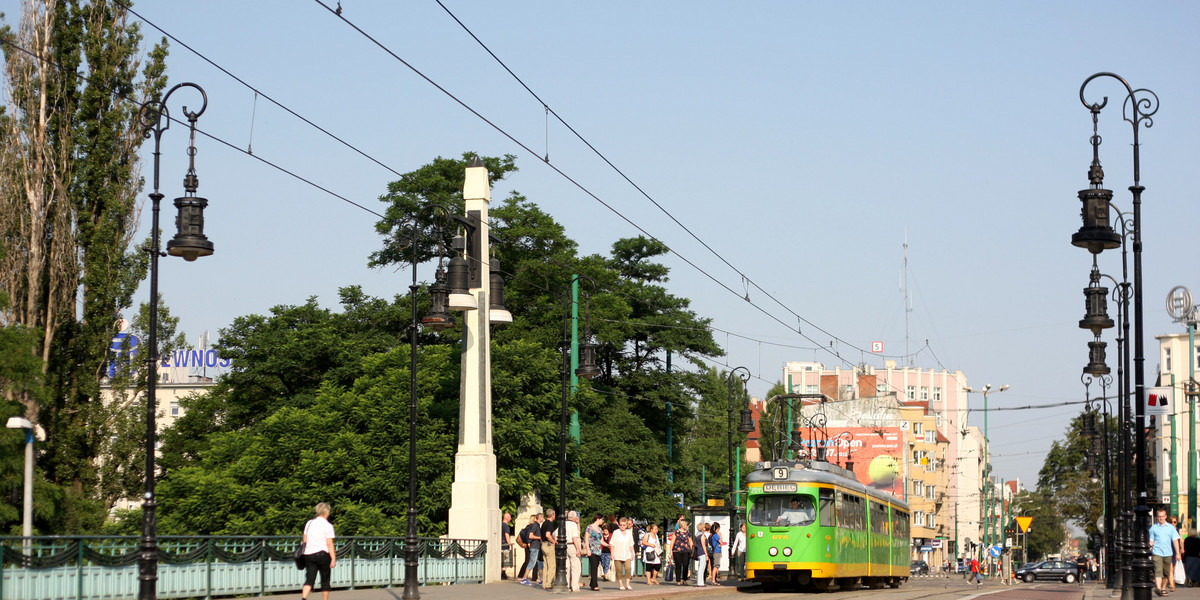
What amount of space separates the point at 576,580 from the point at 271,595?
739cm

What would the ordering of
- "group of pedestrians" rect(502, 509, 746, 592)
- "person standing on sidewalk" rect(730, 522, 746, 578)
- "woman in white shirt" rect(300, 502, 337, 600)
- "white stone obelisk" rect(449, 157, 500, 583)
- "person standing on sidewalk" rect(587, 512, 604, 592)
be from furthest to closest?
"person standing on sidewalk" rect(730, 522, 746, 578)
"white stone obelisk" rect(449, 157, 500, 583)
"group of pedestrians" rect(502, 509, 746, 592)
"person standing on sidewalk" rect(587, 512, 604, 592)
"woman in white shirt" rect(300, 502, 337, 600)

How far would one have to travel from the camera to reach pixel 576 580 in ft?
92.6

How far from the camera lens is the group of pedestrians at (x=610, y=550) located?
→ 28359 millimetres

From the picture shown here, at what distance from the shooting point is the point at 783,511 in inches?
1233

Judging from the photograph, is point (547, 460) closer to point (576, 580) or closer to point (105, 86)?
point (576, 580)

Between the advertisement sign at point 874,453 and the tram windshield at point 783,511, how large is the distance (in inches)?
3318

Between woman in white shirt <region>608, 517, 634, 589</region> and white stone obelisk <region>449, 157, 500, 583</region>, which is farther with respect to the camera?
white stone obelisk <region>449, 157, 500, 583</region>

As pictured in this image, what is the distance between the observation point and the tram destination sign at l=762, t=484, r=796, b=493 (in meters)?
31.2

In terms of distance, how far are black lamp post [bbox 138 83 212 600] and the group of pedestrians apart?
11.4 metres

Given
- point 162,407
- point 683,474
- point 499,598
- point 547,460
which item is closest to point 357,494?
point 547,460

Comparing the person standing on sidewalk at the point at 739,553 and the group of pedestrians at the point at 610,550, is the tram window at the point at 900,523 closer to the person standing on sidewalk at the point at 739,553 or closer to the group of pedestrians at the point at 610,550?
the group of pedestrians at the point at 610,550

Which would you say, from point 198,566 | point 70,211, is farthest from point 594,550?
point 70,211

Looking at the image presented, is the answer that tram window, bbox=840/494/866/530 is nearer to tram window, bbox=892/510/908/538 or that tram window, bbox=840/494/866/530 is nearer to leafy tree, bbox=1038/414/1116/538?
tram window, bbox=892/510/908/538

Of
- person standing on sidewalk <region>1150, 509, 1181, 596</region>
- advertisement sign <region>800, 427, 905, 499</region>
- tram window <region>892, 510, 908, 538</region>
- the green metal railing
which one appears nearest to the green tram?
tram window <region>892, 510, 908, 538</region>
